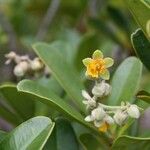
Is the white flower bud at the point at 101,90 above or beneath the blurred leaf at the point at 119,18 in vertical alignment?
above

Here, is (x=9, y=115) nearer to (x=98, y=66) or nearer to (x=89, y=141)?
(x=89, y=141)

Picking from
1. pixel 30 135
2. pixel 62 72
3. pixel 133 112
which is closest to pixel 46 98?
pixel 30 135

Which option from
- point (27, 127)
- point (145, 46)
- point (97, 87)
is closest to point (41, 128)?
point (27, 127)

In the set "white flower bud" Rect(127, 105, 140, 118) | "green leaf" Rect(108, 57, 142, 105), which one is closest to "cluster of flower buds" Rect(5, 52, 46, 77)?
"green leaf" Rect(108, 57, 142, 105)

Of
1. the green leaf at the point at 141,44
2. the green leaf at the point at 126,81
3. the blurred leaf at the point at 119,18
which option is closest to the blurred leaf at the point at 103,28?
the blurred leaf at the point at 119,18

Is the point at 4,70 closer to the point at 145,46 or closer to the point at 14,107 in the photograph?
the point at 14,107

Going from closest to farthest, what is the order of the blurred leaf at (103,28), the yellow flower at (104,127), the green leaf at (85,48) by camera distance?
the yellow flower at (104,127) < the green leaf at (85,48) < the blurred leaf at (103,28)

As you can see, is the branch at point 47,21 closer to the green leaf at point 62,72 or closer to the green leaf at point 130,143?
the green leaf at point 62,72
